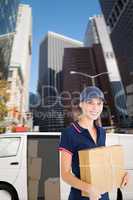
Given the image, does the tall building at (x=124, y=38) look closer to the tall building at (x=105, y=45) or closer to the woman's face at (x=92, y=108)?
the tall building at (x=105, y=45)

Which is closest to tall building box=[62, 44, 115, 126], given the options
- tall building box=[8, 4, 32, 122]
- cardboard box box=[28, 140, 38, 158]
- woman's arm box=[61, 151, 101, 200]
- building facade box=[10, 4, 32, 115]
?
building facade box=[10, 4, 32, 115]

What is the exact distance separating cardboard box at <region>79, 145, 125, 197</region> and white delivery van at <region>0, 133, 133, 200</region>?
558 cm

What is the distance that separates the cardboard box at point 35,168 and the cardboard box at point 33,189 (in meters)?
0.10

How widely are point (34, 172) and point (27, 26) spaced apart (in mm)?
150527

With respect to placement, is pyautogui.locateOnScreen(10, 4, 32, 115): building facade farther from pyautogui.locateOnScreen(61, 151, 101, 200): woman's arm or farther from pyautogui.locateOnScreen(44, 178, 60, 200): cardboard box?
Result: pyautogui.locateOnScreen(61, 151, 101, 200): woman's arm

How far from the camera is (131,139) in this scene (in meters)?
8.51

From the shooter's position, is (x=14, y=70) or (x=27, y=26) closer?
(x=14, y=70)

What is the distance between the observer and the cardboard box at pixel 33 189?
7.70 metres

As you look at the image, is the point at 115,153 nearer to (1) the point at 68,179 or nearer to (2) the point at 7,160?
(1) the point at 68,179

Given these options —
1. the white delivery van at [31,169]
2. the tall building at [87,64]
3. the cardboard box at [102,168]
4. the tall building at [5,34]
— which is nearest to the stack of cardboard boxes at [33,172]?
the white delivery van at [31,169]

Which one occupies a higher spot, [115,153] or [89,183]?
[115,153]

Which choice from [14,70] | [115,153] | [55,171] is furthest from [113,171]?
[14,70]

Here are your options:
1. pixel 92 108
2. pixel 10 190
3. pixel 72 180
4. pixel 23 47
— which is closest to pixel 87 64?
pixel 23 47

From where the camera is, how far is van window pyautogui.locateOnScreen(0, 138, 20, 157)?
805 centimetres
